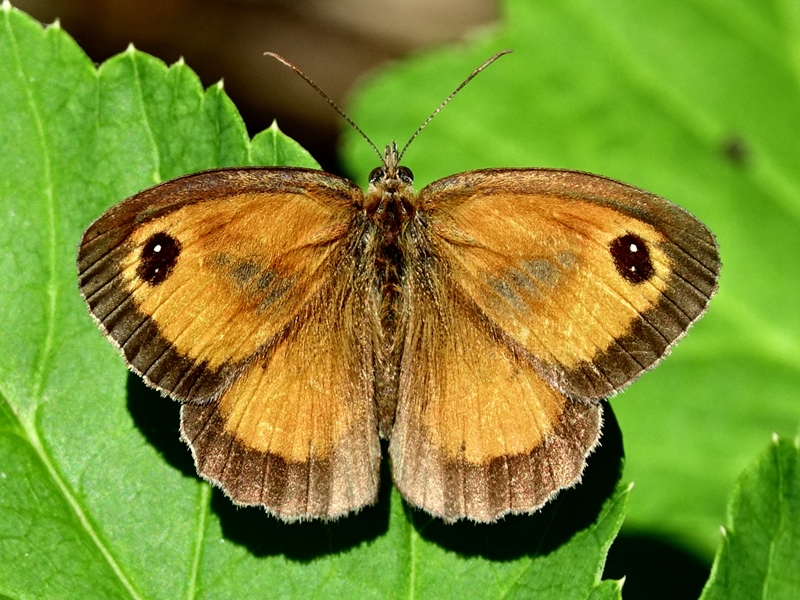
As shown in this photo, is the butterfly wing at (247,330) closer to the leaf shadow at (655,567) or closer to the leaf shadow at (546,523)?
the leaf shadow at (546,523)

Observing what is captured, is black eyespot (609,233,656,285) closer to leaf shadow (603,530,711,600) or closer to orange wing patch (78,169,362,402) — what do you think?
orange wing patch (78,169,362,402)

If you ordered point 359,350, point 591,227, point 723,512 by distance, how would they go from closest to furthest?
point 591,227 → point 359,350 → point 723,512

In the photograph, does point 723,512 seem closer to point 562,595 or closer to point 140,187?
point 562,595

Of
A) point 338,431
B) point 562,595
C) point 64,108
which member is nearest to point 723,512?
point 562,595

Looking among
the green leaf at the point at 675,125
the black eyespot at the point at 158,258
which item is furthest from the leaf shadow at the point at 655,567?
the black eyespot at the point at 158,258

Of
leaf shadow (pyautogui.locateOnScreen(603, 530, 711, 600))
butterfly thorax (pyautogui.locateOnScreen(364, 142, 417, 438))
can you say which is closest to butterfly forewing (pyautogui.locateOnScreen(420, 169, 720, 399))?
butterfly thorax (pyautogui.locateOnScreen(364, 142, 417, 438))

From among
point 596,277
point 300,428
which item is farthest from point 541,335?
point 300,428
